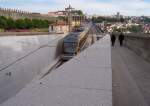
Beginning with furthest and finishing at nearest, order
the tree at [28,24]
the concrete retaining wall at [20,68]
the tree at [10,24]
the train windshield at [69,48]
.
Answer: the tree at [28,24], the tree at [10,24], the train windshield at [69,48], the concrete retaining wall at [20,68]

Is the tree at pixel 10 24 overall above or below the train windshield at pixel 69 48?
above

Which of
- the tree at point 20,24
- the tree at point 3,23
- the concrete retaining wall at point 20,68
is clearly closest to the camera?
the concrete retaining wall at point 20,68

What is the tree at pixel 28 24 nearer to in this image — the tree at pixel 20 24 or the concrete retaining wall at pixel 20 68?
the tree at pixel 20 24

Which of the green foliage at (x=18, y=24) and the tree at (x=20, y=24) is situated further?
the tree at (x=20, y=24)

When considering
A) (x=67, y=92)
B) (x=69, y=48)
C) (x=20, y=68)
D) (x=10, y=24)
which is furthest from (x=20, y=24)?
(x=67, y=92)

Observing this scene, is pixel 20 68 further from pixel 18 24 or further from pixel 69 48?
pixel 18 24

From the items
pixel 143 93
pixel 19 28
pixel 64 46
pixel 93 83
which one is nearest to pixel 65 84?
pixel 93 83

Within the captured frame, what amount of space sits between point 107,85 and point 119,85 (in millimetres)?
7226

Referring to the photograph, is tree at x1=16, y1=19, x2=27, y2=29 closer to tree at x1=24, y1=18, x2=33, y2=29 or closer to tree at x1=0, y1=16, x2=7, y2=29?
tree at x1=24, y1=18, x2=33, y2=29

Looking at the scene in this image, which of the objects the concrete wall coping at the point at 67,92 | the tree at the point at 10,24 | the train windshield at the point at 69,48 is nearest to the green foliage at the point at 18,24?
the tree at the point at 10,24

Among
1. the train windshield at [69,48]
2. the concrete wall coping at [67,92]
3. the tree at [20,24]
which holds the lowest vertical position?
the train windshield at [69,48]

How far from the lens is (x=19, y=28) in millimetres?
101125

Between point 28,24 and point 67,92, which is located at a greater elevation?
point 67,92

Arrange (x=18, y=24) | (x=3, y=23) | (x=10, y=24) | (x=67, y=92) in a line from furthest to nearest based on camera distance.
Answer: (x=18, y=24) → (x=10, y=24) → (x=3, y=23) → (x=67, y=92)
